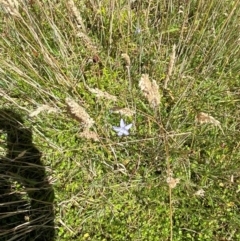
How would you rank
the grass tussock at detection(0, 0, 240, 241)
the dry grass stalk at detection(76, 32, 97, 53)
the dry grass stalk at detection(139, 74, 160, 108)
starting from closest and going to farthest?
the dry grass stalk at detection(139, 74, 160, 108), the dry grass stalk at detection(76, 32, 97, 53), the grass tussock at detection(0, 0, 240, 241)

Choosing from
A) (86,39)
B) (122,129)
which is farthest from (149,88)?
(122,129)

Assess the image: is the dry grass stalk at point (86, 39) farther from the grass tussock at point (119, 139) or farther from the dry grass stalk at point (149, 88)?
the dry grass stalk at point (149, 88)

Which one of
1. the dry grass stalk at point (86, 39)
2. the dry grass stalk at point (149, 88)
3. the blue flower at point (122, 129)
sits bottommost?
the dry grass stalk at point (149, 88)

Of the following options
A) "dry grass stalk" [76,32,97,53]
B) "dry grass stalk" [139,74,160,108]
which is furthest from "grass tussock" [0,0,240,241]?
"dry grass stalk" [139,74,160,108]

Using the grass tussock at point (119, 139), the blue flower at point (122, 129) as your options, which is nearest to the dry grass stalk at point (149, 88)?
the grass tussock at point (119, 139)

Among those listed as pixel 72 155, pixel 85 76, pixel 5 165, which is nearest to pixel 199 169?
pixel 72 155

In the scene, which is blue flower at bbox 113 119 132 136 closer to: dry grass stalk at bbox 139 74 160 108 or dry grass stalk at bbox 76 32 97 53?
dry grass stalk at bbox 76 32 97 53

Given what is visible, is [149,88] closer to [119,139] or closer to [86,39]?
[86,39]

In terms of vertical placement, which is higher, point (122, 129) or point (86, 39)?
point (86, 39)

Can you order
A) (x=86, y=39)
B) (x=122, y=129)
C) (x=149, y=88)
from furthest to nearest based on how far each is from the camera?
(x=122, y=129) < (x=86, y=39) < (x=149, y=88)
